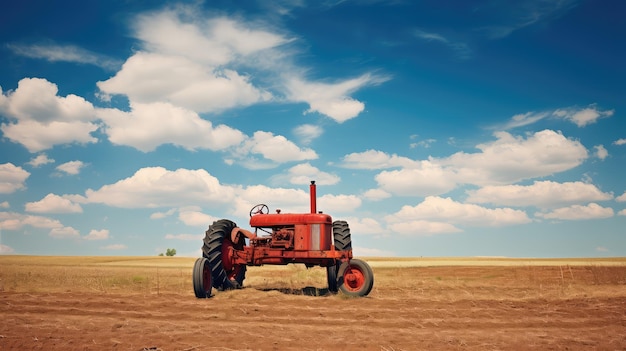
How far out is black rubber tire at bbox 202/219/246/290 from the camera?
1348 centimetres

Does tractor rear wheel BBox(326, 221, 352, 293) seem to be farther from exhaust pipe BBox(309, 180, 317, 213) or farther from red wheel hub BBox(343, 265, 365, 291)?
exhaust pipe BBox(309, 180, 317, 213)

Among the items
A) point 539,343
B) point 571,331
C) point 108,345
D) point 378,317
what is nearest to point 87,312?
point 108,345

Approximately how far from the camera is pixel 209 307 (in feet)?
35.2

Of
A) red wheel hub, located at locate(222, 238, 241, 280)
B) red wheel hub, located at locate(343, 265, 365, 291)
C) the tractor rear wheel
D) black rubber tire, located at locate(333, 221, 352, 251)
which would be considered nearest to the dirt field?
the tractor rear wheel

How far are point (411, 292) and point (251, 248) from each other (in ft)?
15.9

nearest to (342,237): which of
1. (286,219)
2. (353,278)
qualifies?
(353,278)

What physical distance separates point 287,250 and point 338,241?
1.48 metres

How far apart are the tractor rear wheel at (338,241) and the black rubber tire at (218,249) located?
293 cm

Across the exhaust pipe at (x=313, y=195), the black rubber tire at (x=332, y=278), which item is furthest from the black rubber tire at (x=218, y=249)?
the black rubber tire at (x=332, y=278)

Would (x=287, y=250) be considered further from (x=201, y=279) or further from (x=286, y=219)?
(x=201, y=279)

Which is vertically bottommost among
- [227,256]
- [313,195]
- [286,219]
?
[227,256]

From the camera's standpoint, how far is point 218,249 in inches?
536

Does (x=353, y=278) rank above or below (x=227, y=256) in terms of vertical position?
below

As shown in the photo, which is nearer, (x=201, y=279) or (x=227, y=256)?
(x=201, y=279)
